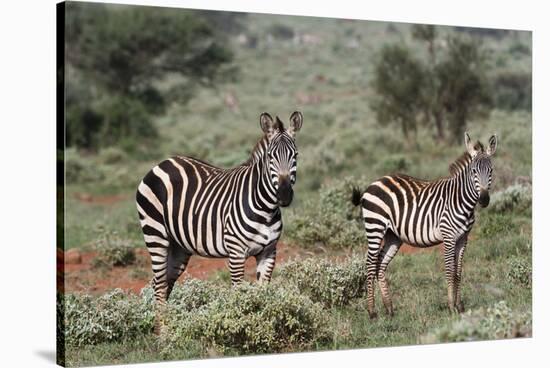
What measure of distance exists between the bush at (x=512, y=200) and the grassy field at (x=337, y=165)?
42mm

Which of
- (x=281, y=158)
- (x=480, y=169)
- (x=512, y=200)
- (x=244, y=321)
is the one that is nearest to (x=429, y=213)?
(x=480, y=169)

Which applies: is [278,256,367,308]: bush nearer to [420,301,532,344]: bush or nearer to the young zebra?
the young zebra

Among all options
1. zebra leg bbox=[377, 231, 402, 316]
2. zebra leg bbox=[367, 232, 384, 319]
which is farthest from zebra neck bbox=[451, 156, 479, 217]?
zebra leg bbox=[367, 232, 384, 319]

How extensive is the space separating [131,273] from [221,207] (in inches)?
155

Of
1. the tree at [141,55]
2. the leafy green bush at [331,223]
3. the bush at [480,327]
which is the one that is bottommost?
the bush at [480,327]

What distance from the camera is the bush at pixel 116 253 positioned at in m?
14.5

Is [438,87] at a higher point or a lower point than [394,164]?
higher

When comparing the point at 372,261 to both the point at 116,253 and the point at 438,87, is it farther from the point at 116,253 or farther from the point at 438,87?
the point at 438,87

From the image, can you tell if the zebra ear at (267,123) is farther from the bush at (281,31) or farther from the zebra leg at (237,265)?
the bush at (281,31)

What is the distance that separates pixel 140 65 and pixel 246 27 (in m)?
4.71

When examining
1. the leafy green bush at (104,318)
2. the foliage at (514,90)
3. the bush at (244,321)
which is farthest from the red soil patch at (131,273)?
the foliage at (514,90)

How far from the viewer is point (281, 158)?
32.1ft

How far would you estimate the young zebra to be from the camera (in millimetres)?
10984

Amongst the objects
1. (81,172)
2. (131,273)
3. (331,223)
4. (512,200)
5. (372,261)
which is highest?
(81,172)
